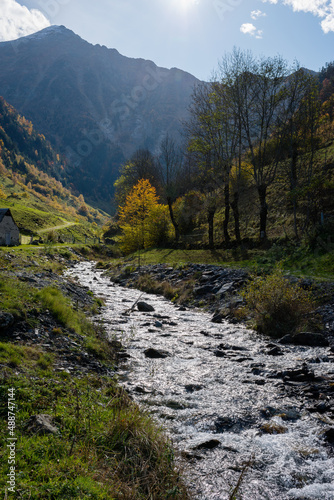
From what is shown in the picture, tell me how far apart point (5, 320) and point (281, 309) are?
31.9ft

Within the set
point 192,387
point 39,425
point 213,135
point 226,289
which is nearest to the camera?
point 39,425

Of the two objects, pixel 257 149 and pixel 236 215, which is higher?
pixel 257 149

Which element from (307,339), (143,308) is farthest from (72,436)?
(143,308)

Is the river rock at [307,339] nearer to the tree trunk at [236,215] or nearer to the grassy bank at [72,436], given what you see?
the grassy bank at [72,436]

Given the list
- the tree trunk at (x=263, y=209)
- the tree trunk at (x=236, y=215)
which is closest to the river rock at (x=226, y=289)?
the tree trunk at (x=263, y=209)

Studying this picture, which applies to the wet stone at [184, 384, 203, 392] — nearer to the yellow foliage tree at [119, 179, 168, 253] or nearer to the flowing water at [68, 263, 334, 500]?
the flowing water at [68, 263, 334, 500]

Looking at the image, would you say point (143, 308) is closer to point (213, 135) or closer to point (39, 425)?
point (39, 425)

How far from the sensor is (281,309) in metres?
11.5

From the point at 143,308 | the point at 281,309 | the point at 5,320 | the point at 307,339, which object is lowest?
the point at 143,308

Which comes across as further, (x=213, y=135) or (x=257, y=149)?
(x=257, y=149)

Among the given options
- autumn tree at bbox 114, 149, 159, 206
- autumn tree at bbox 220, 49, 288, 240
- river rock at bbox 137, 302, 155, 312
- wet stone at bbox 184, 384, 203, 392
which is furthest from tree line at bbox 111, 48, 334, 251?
autumn tree at bbox 114, 149, 159, 206

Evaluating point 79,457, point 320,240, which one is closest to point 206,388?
point 79,457

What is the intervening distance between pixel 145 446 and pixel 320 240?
17.4 m

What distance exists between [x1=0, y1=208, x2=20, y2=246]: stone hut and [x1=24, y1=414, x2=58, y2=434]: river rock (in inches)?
1713
